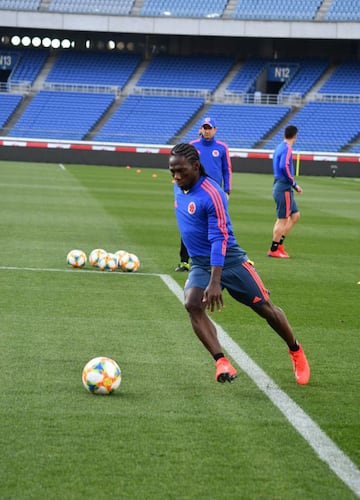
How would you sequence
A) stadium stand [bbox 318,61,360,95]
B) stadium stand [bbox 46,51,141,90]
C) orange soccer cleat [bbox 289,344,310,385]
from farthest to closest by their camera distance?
stadium stand [bbox 46,51,141,90] < stadium stand [bbox 318,61,360,95] < orange soccer cleat [bbox 289,344,310,385]

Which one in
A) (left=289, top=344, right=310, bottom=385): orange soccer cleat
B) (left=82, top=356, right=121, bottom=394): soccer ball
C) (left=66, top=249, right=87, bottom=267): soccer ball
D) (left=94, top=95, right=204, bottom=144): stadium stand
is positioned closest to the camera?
(left=82, top=356, right=121, bottom=394): soccer ball

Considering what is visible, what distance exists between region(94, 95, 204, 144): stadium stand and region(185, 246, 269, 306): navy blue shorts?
5051cm

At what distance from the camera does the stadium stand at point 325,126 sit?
5669cm

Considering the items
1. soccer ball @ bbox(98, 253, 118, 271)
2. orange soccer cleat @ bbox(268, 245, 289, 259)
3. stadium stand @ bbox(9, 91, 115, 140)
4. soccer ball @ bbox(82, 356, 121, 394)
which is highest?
soccer ball @ bbox(82, 356, 121, 394)

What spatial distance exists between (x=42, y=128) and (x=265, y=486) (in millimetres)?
56620

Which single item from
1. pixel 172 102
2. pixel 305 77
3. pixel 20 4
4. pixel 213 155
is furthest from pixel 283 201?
pixel 20 4

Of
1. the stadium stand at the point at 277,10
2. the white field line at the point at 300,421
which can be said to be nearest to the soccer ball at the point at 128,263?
the white field line at the point at 300,421

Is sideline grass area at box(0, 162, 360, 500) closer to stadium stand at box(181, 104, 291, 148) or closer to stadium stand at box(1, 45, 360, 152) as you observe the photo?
stadium stand at box(181, 104, 291, 148)

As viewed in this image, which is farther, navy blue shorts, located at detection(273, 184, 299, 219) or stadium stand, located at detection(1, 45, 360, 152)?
stadium stand, located at detection(1, 45, 360, 152)

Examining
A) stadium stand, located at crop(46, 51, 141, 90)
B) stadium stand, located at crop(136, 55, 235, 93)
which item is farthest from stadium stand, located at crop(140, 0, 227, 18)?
stadium stand, located at crop(46, 51, 141, 90)

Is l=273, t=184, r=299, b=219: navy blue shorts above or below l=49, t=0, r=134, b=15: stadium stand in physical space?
above

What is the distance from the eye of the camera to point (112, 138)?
5903 centimetres

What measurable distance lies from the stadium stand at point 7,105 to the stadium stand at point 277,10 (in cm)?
1425

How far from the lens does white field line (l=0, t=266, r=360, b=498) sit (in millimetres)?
5625
